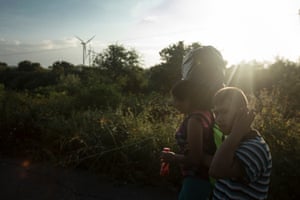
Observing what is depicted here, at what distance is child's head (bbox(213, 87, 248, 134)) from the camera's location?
1.54m

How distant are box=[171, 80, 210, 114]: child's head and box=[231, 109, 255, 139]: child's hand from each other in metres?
0.60

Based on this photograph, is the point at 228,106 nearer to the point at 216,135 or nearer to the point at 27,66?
the point at 216,135

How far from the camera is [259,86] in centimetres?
1806

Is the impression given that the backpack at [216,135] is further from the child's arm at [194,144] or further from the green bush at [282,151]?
the green bush at [282,151]

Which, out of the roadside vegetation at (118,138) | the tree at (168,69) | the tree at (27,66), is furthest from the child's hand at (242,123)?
the tree at (27,66)

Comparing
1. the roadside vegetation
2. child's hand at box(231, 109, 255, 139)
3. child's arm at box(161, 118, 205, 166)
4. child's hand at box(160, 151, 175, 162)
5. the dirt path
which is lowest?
the dirt path

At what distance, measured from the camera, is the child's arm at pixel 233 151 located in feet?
4.86

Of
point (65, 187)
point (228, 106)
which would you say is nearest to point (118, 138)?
point (65, 187)

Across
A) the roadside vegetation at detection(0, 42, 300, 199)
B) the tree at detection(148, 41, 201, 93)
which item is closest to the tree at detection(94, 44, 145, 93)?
the tree at detection(148, 41, 201, 93)

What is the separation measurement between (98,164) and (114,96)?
19.0ft

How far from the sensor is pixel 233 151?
1.48 metres

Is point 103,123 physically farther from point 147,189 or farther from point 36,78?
point 36,78

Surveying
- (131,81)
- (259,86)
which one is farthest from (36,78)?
(259,86)

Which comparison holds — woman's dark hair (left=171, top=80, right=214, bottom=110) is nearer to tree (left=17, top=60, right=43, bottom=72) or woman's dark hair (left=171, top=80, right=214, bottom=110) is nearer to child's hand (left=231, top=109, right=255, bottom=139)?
child's hand (left=231, top=109, right=255, bottom=139)
